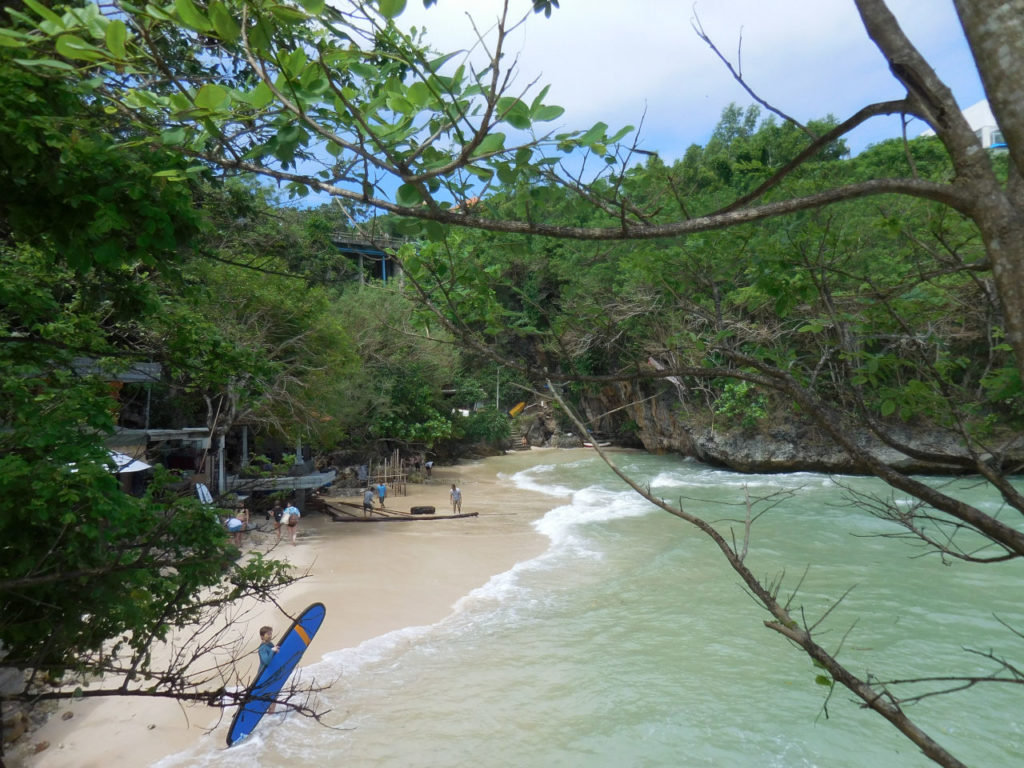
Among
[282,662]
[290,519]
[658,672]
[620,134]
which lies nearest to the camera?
[620,134]

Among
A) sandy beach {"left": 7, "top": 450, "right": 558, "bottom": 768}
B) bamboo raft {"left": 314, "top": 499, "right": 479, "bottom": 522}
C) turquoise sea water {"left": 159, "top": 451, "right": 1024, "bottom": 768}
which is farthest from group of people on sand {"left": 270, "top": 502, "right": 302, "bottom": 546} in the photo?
turquoise sea water {"left": 159, "top": 451, "right": 1024, "bottom": 768}

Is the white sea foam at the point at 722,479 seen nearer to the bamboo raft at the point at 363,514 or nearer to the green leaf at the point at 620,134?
the bamboo raft at the point at 363,514

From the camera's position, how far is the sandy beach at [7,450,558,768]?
6160 mm

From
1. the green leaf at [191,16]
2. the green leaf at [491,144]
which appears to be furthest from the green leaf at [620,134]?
the green leaf at [191,16]

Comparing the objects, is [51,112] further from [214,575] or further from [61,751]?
[61,751]

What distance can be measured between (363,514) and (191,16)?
16.7m

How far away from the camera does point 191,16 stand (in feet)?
4.55

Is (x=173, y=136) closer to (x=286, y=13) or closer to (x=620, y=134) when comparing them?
(x=286, y=13)

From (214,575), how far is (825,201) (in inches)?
125

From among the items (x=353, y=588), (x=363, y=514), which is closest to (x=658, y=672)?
(x=353, y=588)

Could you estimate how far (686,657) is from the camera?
8.32 metres

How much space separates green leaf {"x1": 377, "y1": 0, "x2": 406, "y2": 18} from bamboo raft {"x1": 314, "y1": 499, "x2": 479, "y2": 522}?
15460mm

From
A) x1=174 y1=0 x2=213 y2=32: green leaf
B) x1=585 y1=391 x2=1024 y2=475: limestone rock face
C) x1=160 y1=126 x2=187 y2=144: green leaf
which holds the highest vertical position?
x1=174 y1=0 x2=213 y2=32: green leaf

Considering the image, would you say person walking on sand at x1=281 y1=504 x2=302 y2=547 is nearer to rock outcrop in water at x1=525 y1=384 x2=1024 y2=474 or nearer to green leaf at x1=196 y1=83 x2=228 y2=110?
rock outcrop in water at x1=525 y1=384 x2=1024 y2=474
